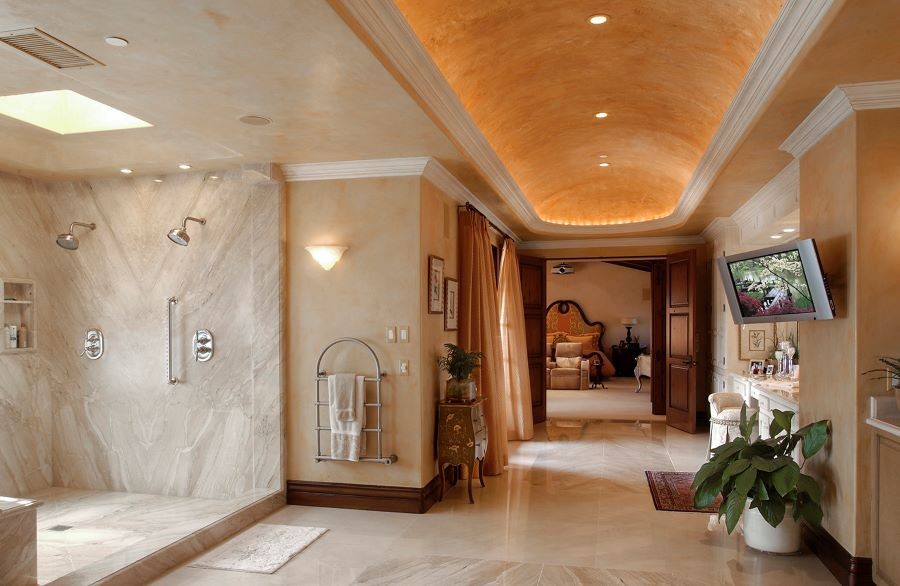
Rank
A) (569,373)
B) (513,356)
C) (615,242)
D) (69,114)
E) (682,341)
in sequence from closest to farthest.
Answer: (69,114), (513,356), (682,341), (615,242), (569,373)

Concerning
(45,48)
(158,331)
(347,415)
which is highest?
(45,48)

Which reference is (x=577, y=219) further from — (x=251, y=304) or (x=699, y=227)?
(x=251, y=304)

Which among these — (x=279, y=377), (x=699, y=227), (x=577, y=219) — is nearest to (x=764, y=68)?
(x=279, y=377)

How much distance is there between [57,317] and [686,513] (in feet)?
17.4

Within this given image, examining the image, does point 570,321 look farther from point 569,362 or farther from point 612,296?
point 569,362

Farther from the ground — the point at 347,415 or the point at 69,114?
the point at 69,114

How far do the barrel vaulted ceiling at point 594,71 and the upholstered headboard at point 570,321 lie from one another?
825cm

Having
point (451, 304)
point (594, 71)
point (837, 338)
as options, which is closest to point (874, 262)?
point (837, 338)

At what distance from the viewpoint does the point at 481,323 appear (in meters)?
6.26

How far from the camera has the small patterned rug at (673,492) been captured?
16.7 ft

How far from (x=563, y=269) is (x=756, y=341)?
8.00 metres

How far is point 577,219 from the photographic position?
31.5ft

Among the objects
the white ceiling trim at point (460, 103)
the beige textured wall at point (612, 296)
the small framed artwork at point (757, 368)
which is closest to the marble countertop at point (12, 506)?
the white ceiling trim at point (460, 103)

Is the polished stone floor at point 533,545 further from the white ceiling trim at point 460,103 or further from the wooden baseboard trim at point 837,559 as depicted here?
the white ceiling trim at point 460,103
